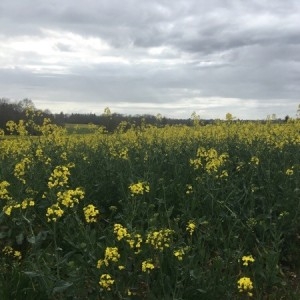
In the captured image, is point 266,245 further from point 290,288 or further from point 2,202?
point 2,202

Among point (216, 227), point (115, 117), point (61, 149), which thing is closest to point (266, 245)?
point (216, 227)

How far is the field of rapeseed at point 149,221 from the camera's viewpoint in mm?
3705

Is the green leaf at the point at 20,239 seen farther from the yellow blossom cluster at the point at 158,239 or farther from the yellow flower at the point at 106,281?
the yellow blossom cluster at the point at 158,239

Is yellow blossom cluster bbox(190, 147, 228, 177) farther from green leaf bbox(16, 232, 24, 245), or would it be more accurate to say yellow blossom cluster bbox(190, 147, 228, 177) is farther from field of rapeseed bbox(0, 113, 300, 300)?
green leaf bbox(16, 232, 24, 245)

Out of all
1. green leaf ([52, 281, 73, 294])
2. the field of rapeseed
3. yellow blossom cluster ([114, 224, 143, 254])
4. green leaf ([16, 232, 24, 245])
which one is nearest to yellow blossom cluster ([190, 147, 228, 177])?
the field of rapeseed

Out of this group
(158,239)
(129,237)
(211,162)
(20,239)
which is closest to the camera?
(158,239)

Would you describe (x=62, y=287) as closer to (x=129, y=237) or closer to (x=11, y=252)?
(x=129, y=237)

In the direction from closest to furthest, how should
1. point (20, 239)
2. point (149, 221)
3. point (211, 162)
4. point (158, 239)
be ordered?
point (158, 239), point (149, 221), point (20, 239), point (211, 162)

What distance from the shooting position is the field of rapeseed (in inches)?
146

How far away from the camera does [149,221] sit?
427 cm

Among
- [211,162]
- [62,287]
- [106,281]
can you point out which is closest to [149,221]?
[106,281]

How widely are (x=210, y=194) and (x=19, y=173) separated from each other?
7.46ft

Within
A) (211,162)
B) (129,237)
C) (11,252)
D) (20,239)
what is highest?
(211,162)

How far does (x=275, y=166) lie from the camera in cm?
645
